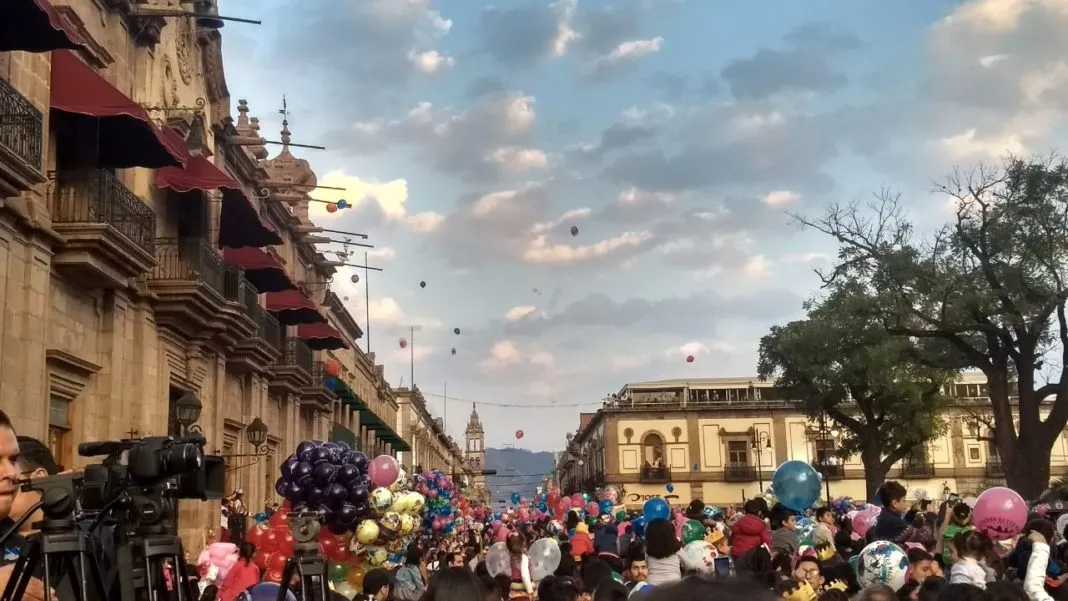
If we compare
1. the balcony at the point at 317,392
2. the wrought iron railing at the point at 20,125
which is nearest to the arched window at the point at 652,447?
the balcony at the point at 317,392

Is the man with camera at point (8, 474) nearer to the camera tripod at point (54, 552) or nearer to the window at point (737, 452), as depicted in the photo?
the camera tripod at point (54, 552)

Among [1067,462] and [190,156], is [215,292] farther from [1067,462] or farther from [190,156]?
[1067,462]

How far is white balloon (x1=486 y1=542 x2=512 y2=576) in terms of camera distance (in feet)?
36.1

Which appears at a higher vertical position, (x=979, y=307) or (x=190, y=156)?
(x=190, y=156)

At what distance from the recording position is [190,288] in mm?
17156

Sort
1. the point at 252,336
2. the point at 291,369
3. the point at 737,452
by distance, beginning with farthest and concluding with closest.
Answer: the point at 737,452
the point at 291,369
the point at 252,336

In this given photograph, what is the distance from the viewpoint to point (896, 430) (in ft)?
135

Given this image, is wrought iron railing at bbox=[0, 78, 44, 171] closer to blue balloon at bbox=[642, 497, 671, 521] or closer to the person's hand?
the person's hand

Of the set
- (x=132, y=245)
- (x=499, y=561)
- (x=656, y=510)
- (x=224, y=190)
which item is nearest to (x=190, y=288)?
(x=224, y=190)

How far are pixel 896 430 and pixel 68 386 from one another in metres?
34.0

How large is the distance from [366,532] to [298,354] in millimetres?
15505

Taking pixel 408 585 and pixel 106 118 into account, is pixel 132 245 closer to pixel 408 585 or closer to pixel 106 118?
pixel 106 118

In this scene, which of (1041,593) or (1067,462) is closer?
(1041,593)

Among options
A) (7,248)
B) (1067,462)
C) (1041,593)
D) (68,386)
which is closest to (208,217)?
(68,386)
